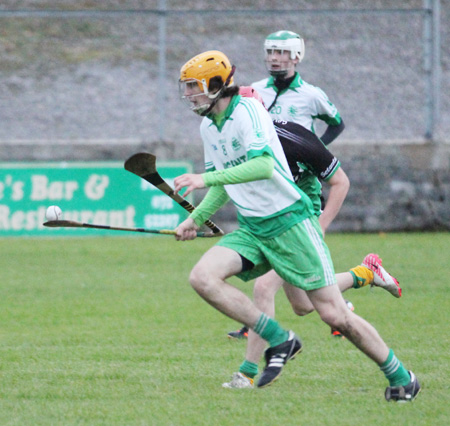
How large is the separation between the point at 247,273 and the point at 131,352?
167cm

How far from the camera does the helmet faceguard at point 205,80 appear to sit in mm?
5141

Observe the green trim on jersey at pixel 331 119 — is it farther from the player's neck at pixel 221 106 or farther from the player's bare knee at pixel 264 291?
the player's neck at pixel 221 106

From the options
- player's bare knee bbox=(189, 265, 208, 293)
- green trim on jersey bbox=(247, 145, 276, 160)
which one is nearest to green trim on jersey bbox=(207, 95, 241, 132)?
green trim on jersey bbox=(247, 145, 276, 160)

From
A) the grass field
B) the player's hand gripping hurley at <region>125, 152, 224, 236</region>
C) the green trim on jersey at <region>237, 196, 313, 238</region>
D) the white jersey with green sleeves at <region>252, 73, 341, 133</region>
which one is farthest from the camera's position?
the white jersey with green sleeves at <region>252, 73, 341, 133</region>

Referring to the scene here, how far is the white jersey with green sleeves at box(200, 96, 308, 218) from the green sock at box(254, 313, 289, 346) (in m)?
0.59

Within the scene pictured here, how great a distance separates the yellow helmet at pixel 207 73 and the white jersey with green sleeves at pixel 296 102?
1817 millimetres

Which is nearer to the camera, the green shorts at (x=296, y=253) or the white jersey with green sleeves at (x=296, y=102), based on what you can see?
the green shorts at (x=296, y=253)

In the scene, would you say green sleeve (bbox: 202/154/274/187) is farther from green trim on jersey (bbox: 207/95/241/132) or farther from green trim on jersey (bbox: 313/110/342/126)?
green trim on jersey (bbox: 313/110/342/126)

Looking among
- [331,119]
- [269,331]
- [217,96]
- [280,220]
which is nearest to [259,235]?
[280,220]

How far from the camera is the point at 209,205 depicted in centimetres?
568

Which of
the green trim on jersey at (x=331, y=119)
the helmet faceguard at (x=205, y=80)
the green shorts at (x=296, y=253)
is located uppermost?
the helmet faceguard at (x=205, y=80)

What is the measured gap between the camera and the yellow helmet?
5.14 meters

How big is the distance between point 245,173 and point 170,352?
218cm

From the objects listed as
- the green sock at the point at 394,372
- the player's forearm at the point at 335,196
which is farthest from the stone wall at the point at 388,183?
the green sock at the point at 394,372
